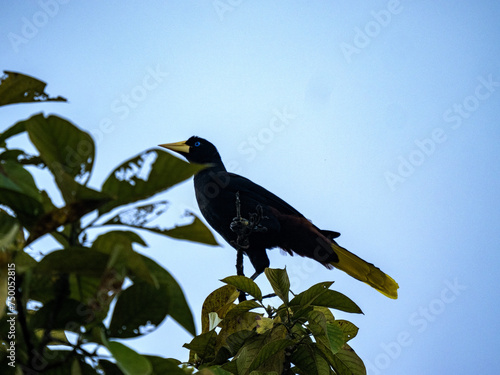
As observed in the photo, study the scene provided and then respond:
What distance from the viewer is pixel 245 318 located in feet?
5.82

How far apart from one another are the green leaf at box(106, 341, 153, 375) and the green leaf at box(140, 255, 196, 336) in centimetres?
11

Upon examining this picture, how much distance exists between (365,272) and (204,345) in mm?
2362

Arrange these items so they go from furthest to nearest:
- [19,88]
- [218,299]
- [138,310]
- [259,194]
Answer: [259,194], [218,299], [19,88], [138,310]

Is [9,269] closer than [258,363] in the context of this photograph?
Yes

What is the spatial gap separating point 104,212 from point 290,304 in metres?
0.98

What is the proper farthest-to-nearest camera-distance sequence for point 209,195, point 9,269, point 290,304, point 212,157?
point 212,157, point 209,195, point 290,304, point 9,269

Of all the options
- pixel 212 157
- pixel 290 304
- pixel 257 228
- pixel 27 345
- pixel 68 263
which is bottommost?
pixel 27 345

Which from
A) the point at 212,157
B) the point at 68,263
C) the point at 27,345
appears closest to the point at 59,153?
the point at 68,263

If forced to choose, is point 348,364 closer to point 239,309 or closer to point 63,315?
point 239,309

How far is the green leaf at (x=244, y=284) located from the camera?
A: 67.3 inches

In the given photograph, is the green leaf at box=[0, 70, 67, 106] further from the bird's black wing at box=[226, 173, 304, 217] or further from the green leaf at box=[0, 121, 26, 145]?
the bird's black wing at box=[226, 173, 304, 217]

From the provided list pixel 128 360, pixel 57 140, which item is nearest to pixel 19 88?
pixel 57 140

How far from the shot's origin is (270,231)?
3676 mm

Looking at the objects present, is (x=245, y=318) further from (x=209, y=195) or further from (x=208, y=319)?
(x=209, y=195)
